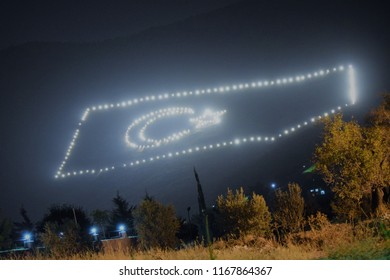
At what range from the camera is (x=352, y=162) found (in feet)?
50.9

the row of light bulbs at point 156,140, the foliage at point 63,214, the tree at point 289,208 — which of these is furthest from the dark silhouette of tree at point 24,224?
the tree at point 289,208

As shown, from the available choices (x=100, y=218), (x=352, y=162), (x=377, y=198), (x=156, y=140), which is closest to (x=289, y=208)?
(x=377, y=198)

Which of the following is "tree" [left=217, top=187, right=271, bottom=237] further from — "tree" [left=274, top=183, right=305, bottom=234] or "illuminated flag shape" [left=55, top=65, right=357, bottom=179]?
"illuminated flag shape" [left=55, top=65, right=357, bottom=179]

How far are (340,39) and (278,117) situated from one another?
47967 mm

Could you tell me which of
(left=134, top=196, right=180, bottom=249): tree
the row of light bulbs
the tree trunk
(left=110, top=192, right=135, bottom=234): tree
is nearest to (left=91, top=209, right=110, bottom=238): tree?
(left=110, top=192, right=135, bottom=234): tree

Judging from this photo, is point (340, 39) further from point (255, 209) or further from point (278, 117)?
point (255, 209)

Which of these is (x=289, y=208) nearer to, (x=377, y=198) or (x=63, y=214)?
(x=377, y=198)

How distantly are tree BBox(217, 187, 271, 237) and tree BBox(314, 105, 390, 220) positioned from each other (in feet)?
12.2

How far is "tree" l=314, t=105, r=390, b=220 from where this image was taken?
15336 millimetres

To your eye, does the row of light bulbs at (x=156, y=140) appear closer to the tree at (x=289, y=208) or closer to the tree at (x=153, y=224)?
the tree at (x=153, y=224)

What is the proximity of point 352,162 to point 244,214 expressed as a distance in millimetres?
5904

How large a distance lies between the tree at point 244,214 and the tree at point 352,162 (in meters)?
3.71

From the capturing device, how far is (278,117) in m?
51.2
